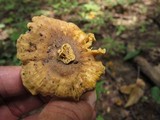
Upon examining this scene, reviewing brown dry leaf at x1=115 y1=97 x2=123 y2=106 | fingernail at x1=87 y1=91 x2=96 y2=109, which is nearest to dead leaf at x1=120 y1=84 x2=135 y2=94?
brown dry leaf at x1=115 y1=97 x2=123 y2=106

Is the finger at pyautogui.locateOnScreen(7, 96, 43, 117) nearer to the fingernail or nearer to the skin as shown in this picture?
the skin

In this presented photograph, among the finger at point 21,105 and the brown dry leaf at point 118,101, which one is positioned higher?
the finger at point 21,105

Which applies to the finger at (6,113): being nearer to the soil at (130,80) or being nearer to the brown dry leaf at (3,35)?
the soil at (130,80)

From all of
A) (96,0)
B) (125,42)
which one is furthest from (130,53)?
(96,0)

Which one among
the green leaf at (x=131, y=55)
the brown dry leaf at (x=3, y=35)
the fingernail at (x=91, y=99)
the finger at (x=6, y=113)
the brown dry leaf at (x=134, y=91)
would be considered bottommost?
the brown dry leaf at (x=134, y=91)

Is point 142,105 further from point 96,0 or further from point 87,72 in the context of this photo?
point 96,0

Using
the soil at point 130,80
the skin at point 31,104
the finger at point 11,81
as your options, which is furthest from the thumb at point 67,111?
the soil at point 130,80
